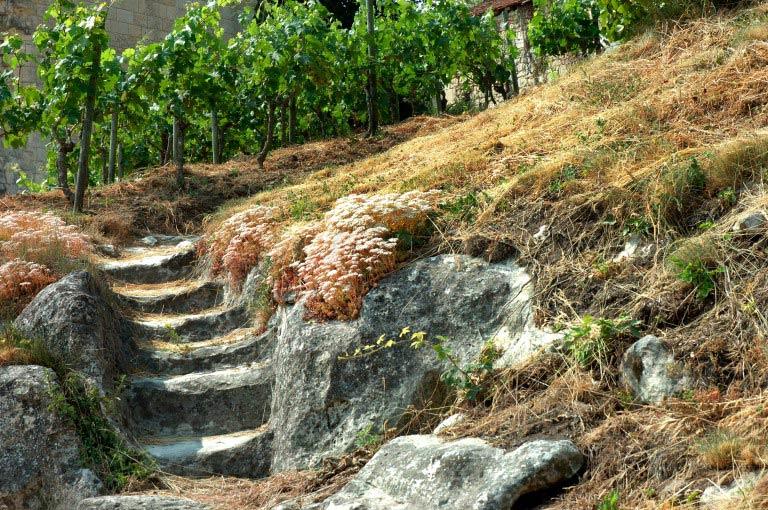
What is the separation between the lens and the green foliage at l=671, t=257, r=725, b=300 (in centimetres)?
452

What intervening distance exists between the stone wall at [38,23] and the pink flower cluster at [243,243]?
8036 millimetres

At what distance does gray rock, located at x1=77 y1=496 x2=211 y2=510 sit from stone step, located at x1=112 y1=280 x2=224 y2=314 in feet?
11.1

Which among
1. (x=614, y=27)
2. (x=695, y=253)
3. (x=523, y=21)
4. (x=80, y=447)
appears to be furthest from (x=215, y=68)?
(x=695, y=253)

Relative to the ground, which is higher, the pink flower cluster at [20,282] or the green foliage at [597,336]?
the pink flower cluster at [20,282]

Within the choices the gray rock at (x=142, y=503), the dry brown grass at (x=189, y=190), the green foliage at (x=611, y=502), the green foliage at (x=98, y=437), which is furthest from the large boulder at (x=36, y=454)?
the dry brown grass at (x=189, y=190)

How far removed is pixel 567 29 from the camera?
13.4m

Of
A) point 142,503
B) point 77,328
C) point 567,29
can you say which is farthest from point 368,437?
point 567,29

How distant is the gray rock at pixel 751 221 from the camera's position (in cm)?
467

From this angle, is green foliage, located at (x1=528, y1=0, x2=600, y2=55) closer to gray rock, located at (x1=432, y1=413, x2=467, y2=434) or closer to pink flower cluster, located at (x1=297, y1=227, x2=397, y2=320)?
pink flower cluster, located at (x1=297, y1=227, x2=397, y2=320)

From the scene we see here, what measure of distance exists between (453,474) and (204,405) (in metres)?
2.93

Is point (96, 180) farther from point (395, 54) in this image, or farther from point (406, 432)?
point (406, 432)

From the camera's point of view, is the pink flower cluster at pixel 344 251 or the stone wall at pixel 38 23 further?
the stone wall at pixel 38 23

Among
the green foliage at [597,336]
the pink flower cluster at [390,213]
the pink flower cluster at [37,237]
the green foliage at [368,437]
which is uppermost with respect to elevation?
the pink flower cluster at [37,237]

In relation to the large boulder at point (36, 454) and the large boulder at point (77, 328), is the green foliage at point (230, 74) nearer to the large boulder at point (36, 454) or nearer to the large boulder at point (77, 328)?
the large boulder at point (77, 328)
